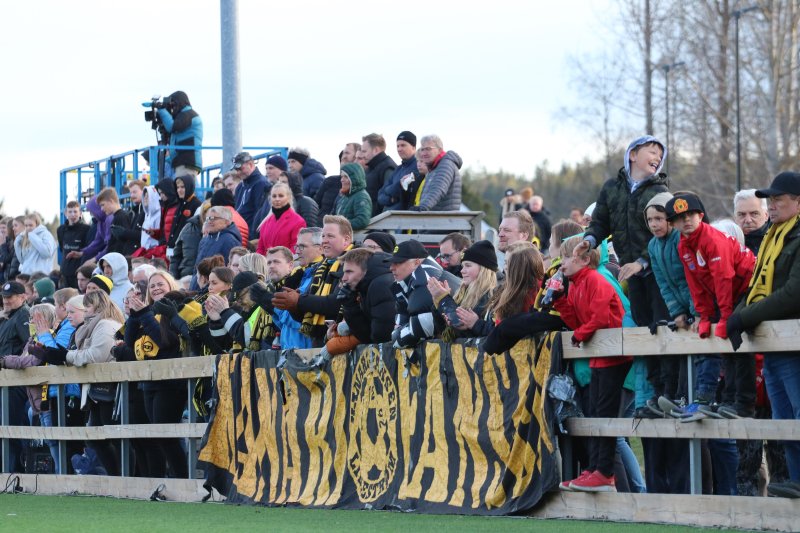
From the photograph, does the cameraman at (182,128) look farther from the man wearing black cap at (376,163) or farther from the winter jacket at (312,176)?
the man wearing black cap at (376,163)

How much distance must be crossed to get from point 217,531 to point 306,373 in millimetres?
3127

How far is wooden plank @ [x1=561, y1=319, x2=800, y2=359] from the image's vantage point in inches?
339

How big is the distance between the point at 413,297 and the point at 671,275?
93.6 inches

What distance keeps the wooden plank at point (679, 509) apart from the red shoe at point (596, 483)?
0.05 metres

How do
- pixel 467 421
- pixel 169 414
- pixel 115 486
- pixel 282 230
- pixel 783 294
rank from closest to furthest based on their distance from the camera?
pixel 783 294 → pixel 467 421 → pixel 169 414 → pixel 115 486 → pixel 282 230

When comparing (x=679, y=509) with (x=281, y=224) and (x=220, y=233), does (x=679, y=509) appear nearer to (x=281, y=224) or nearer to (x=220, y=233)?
(x=281, y=224)

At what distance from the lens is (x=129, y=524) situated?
995cm

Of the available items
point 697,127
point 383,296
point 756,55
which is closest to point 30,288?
point 383,296

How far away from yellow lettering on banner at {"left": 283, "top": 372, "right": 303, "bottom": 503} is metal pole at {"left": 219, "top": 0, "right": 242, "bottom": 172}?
26.6 ft

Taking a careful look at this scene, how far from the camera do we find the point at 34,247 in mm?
23578

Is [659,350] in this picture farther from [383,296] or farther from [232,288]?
[232,288]

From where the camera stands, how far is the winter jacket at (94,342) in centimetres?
1499

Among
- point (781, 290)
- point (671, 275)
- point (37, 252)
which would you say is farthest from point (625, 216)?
point (37, 252)

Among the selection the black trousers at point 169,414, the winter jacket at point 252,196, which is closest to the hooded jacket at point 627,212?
the black trousers at point 169,414
